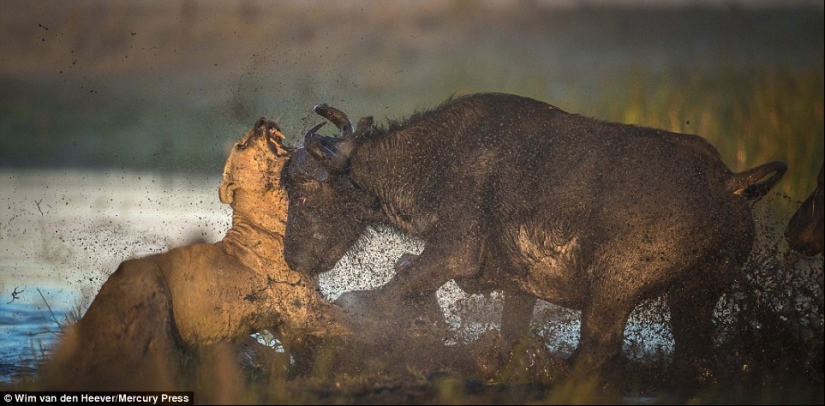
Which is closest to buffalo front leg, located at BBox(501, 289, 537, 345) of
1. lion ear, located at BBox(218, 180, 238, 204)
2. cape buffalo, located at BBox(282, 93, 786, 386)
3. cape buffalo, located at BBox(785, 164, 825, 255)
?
cape buffalo, located at BBox(282, 93, 786, 386)

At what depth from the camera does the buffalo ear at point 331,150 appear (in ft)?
27.9

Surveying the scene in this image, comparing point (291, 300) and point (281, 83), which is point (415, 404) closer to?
point (291, 300)

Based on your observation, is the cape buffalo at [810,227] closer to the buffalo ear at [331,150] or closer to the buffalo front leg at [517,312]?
the buffalo front leg at [517,312]

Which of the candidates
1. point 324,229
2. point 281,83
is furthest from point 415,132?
point 281,83

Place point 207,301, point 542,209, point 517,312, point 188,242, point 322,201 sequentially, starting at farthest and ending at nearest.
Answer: point 517,312
point 322,201
point 188,242
point 542,209
point 207,301

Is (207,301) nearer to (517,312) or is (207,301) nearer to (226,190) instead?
(226,190)

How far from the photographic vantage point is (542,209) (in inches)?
330

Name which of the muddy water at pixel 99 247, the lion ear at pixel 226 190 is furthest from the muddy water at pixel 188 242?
the lion ear at pixel 226 190

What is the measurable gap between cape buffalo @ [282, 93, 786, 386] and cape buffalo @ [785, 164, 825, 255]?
29 centimetres

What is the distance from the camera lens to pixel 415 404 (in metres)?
7.18

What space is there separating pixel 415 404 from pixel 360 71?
822 cm

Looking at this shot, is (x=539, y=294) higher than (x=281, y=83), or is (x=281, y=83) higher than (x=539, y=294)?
(x=281, y=83)

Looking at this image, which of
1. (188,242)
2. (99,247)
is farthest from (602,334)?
(99,247)

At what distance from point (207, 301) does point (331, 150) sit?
1.45 metres
